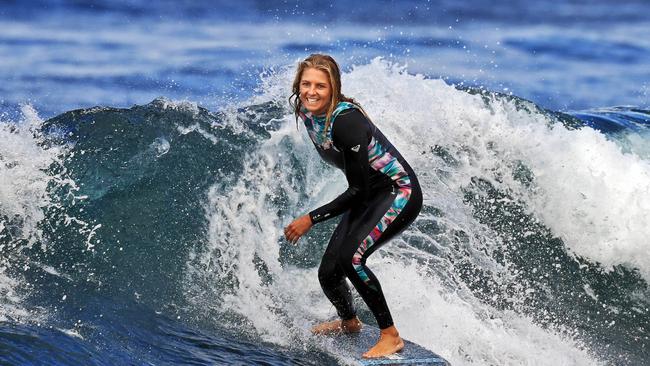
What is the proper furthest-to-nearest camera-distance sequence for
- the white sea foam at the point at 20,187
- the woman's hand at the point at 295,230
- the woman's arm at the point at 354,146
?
the white sea foam at the point at 20,187, the woman's hand at the point at 295,230, the woman's arm at the point at 354,146

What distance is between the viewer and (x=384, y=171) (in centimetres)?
493

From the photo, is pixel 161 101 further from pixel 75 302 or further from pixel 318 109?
pixel 318 109

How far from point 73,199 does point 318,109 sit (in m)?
3.22

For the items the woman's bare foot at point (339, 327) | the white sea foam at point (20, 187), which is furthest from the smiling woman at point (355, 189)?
the white sea foam at point (20, 187)

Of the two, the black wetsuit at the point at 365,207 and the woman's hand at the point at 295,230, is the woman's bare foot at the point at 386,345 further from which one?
the woman's hand at the point at 295,230

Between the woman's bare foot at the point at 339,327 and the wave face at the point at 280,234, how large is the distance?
83 mm

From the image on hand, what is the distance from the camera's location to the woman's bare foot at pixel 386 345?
4910 millimetres

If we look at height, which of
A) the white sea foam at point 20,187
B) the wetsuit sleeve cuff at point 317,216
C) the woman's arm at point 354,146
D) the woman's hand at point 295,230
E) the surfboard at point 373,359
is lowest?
the surfboard at point 373,359

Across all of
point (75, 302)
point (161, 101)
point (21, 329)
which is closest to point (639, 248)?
point (161, 101)

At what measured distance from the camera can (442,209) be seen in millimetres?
7578

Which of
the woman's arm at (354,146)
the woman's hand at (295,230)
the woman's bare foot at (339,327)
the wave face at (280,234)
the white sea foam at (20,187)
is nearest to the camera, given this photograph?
the woman's arm at (354,146)

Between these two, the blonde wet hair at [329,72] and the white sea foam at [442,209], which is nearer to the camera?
the blonde wet hair at [329,72]

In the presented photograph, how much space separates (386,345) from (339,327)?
1.57ft

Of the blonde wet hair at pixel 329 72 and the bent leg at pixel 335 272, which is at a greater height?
the blonde wet hair at pixel 329 72
